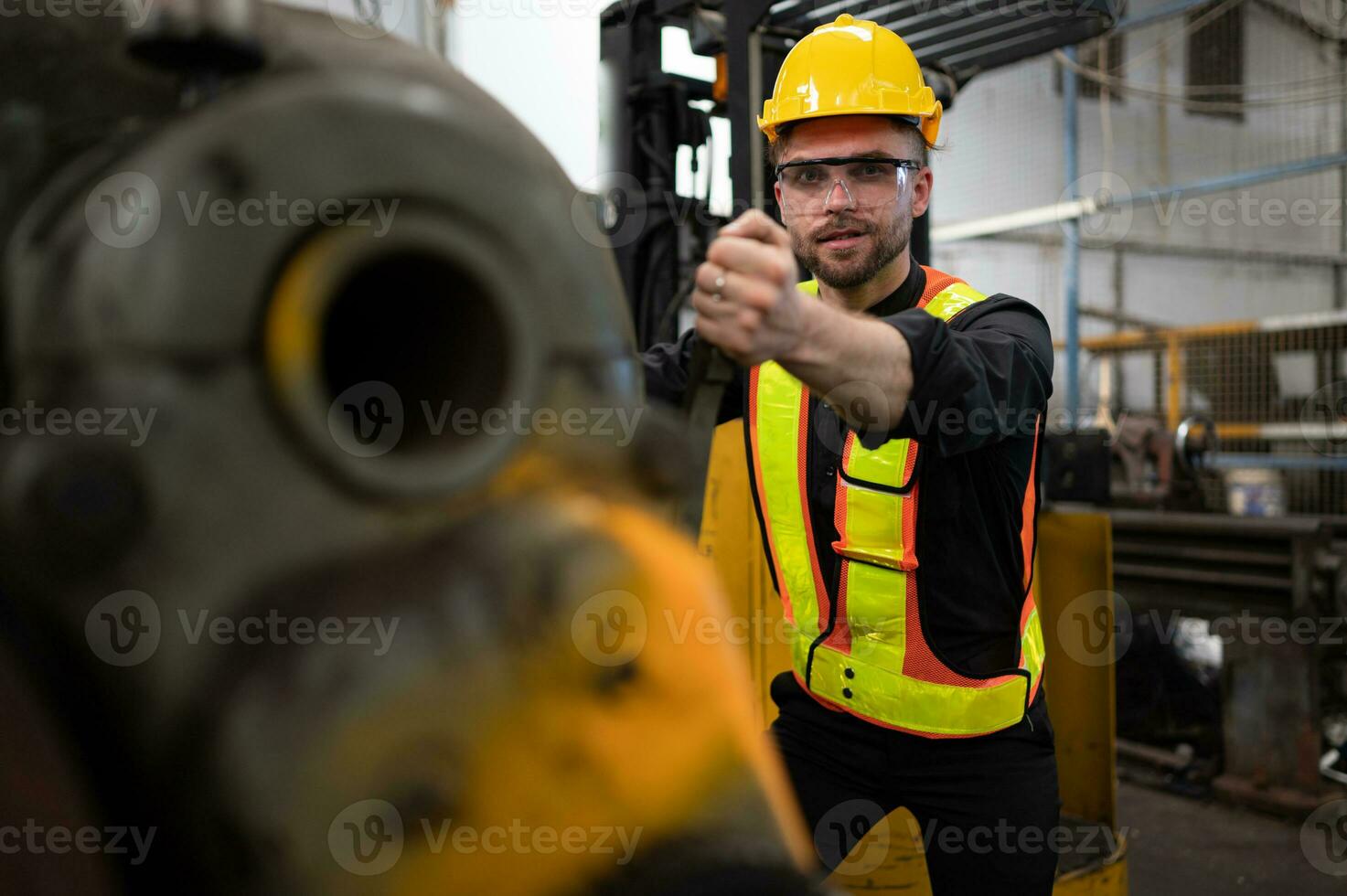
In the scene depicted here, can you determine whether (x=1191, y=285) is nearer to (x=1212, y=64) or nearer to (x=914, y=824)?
(x=1212, y=64)

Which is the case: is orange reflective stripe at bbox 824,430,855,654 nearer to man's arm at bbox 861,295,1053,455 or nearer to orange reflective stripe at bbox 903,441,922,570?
orange reflective stripe at bbox 903,441,922,570

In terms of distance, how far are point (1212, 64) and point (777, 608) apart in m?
10.1

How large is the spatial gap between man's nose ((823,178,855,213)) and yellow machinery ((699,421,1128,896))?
3.12 ft

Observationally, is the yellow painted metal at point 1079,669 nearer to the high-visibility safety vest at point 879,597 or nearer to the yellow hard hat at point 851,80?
the high-visibility safety vest at point 879,597

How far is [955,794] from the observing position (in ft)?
5.52

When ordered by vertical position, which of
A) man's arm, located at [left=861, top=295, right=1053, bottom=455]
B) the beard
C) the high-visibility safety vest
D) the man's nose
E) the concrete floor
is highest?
the man's nose

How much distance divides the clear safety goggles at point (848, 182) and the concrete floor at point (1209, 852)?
299 cm

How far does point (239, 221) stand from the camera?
0.59 metres

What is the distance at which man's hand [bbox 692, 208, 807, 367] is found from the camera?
931 mm

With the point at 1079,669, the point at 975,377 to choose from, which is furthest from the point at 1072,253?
the point at 975,377

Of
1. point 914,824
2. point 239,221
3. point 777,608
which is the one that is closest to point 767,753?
point 239,221

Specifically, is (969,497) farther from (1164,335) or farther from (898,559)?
(1164,335)

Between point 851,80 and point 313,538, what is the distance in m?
1.39

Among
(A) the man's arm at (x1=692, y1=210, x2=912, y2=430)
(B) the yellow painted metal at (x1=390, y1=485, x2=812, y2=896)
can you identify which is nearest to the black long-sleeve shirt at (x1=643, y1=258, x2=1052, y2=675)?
(A) the man's arm at (x1=692, y1=210, x2=912, y2=430)
